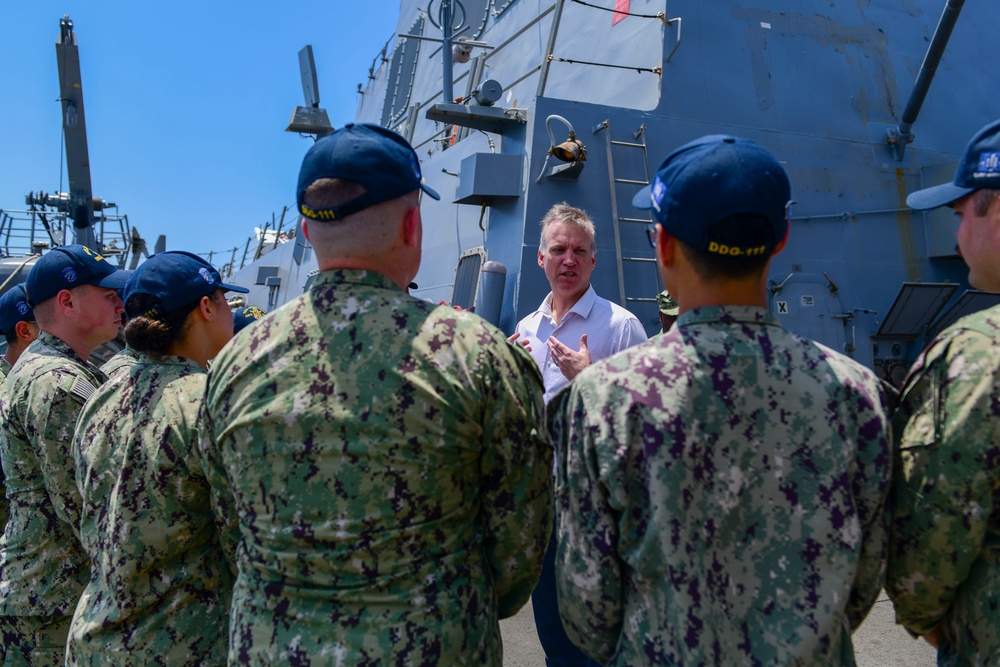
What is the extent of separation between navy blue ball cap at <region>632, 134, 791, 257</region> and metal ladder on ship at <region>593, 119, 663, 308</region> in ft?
11.2

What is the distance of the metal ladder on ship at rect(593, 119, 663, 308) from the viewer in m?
4.84

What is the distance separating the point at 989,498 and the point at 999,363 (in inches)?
8.7

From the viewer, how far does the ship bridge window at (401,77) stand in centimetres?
1098

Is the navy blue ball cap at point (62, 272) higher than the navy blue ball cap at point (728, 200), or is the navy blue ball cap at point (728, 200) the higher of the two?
the navy blue ball cap at point (62, 272)

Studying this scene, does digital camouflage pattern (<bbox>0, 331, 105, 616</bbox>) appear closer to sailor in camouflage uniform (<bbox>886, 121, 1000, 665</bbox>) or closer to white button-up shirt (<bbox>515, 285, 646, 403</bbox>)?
white button-up shirt (<bbox>515, 285, 646, 403</bbox>)

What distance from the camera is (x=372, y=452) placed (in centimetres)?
135

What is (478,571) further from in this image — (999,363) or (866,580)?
(999,363)

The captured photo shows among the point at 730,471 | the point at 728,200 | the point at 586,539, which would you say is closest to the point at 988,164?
the point at 728,200

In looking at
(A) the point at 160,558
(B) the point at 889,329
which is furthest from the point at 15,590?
(B) the point at 889,329

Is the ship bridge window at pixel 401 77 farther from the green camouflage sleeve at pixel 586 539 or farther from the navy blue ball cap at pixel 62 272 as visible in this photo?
the green camouflage sleeve at pixel 586 539

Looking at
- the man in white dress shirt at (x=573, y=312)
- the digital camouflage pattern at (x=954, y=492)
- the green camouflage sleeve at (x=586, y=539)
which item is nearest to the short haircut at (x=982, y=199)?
the digital camouflage pattern at (x=954, y=492)

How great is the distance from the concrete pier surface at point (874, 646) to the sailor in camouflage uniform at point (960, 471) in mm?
2015

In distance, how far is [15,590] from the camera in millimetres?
2230

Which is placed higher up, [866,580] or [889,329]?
[889,329]
